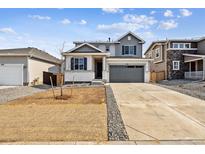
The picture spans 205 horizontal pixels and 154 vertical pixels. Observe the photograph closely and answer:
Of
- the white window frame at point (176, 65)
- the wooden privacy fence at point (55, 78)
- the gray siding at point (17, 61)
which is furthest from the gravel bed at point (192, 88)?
the gray siding at point (17, 61)

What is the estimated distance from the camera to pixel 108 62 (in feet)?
94.0

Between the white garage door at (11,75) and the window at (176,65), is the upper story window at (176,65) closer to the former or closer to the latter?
the window at (176,65)

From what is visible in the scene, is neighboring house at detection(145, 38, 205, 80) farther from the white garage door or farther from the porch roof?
the white garage door

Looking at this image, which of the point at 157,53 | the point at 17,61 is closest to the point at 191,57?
the point at 157,53

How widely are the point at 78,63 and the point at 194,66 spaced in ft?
53.1

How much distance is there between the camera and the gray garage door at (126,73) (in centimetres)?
2928

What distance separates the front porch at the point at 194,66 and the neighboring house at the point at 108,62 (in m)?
5.52

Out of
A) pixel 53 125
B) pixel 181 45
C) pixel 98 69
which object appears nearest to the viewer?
pixel 53 125

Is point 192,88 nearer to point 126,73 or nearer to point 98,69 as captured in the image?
point 126,73

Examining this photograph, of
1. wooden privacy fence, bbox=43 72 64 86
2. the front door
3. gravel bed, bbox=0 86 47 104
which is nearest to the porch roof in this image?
the front door
